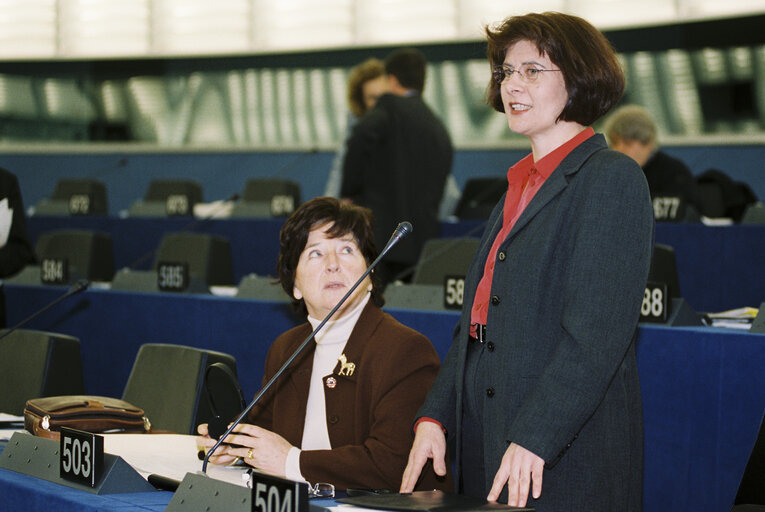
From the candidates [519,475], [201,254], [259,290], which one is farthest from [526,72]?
[201,254]

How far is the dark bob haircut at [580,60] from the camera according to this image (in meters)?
1.46

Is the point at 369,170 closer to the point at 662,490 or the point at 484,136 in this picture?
the point at 662,490

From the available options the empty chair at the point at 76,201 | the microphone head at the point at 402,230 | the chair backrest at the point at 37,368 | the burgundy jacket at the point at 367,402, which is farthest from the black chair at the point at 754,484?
the empty chair at the point at 76,201

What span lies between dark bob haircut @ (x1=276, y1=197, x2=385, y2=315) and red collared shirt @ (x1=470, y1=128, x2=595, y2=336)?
1.73 ft

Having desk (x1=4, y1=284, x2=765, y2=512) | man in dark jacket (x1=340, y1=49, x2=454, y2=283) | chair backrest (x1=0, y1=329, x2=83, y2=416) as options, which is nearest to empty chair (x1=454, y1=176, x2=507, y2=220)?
man in dark jacket (x1=340, y1=49, x2=454, y2=283)

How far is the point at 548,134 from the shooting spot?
1514 millimetres

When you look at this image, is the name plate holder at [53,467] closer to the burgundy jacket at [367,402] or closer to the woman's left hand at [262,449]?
the woman's left hand at [262,449]

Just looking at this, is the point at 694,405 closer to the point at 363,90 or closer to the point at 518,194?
the point at 518,194

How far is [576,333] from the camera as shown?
1.34 metres

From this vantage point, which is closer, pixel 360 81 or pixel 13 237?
pixel 13 237

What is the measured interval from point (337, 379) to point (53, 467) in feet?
1.86

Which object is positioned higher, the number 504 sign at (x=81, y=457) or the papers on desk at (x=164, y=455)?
the number 504 sign at (x=81, y=457)

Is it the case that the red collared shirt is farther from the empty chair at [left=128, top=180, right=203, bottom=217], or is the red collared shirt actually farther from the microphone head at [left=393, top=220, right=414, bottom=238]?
the empty chair at [left=128, top=180, right=203, bottom=217]

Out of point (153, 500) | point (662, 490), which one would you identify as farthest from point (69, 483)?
point (662, 490)
